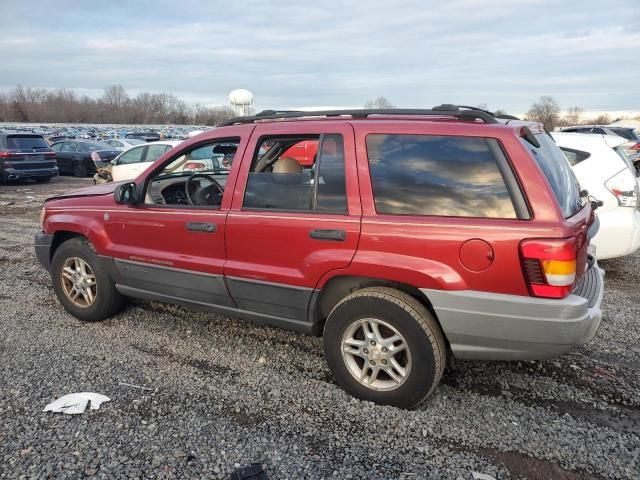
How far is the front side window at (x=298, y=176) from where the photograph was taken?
3.12 m

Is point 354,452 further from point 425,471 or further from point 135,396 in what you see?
point 135,396

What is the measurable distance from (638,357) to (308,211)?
2845mm

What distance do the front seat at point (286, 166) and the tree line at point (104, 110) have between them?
3594 inches

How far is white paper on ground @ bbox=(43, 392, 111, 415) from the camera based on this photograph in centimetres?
302

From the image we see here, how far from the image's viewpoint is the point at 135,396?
3.20 meters

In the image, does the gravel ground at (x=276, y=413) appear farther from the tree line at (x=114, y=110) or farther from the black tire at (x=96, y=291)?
the tree line at (x=114, y=110)

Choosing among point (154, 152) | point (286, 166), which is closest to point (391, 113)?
point (286, 166)

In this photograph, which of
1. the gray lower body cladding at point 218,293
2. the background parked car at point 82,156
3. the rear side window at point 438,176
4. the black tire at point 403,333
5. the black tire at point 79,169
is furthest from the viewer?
the black tire at point 79,169

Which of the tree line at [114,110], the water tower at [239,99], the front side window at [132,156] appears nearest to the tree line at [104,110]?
the tree line at [114,110]

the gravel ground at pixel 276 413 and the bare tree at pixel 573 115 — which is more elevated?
the bare tree at pixel 573 115

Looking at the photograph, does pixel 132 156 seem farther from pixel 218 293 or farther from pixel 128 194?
pixel 218 293

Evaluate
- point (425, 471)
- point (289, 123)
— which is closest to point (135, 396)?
point (425, 471)

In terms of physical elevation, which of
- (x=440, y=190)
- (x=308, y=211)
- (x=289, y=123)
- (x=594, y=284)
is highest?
(x=289, y=123)

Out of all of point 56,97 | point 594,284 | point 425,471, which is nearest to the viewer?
point 425,471
